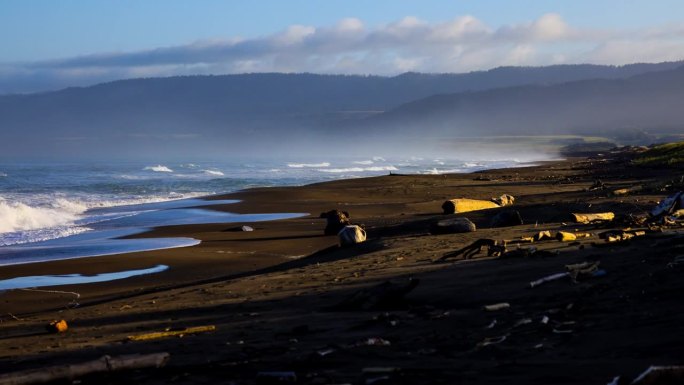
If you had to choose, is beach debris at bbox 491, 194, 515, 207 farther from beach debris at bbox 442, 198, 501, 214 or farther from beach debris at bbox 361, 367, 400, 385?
beach debris at bbox 361, 367, 400, 385

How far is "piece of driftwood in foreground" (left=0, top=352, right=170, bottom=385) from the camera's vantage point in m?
6.05

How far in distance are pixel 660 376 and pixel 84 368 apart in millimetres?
3659

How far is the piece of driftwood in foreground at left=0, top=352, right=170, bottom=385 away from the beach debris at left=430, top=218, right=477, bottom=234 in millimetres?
9165

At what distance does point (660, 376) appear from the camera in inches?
183

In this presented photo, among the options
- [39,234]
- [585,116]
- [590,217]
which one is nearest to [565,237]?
[590,217]

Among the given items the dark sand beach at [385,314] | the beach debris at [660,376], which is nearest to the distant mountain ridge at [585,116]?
the dark sand beach at [385,314]

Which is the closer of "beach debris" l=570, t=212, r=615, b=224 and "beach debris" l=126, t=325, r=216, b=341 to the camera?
"beach debris" l=126, t=325, r=216, b=341

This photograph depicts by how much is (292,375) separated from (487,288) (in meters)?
3.31

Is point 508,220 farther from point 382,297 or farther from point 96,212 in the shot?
point 96,212

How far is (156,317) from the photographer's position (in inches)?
372

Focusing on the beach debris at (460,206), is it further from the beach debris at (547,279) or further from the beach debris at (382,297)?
the beach debris at (382,297)

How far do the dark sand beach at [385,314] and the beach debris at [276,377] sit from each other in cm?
1

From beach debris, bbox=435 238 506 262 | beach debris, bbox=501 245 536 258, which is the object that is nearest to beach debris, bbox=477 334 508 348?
beach debris, bbox=501 245 536 258

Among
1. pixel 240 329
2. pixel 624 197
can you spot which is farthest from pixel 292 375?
pixel 624 197
